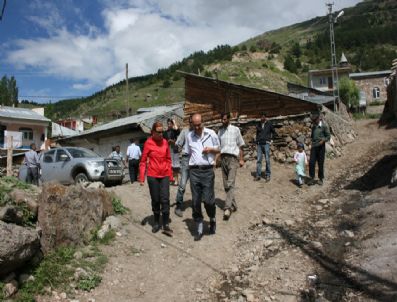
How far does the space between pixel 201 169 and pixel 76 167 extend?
6873mm

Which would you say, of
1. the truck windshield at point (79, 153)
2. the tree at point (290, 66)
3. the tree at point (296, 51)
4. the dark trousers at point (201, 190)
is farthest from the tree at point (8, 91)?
the tree at point (296, 51)

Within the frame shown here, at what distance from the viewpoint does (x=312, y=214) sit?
845cm

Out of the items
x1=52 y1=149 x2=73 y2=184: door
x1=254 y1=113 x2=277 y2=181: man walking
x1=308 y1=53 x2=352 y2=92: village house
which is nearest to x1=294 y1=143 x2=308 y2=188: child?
x1=254 y1=113 x2=277 y2=181: man walking

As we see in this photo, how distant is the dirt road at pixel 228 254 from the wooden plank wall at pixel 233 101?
8.25m

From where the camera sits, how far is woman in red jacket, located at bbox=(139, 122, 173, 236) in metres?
6.72

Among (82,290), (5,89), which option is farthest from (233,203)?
(5,89)

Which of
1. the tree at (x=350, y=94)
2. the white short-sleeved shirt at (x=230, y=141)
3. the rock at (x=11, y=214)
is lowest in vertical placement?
the rock at (x=11, y=214)

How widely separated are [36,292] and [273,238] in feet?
12.8

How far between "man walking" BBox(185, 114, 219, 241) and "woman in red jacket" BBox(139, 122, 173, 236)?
432 millimetres

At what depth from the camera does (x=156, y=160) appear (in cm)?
679

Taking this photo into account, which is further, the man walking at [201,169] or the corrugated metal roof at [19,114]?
Result: the corrugated metal roof at [19,114]

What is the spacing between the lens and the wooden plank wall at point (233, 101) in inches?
690

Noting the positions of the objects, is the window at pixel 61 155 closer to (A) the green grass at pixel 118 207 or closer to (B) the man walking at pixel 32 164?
(B) the man walking at pixel 32 164

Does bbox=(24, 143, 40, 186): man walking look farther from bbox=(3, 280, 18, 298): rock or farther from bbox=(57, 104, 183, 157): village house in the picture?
bbox=(57, 104, 183, 157): village house
